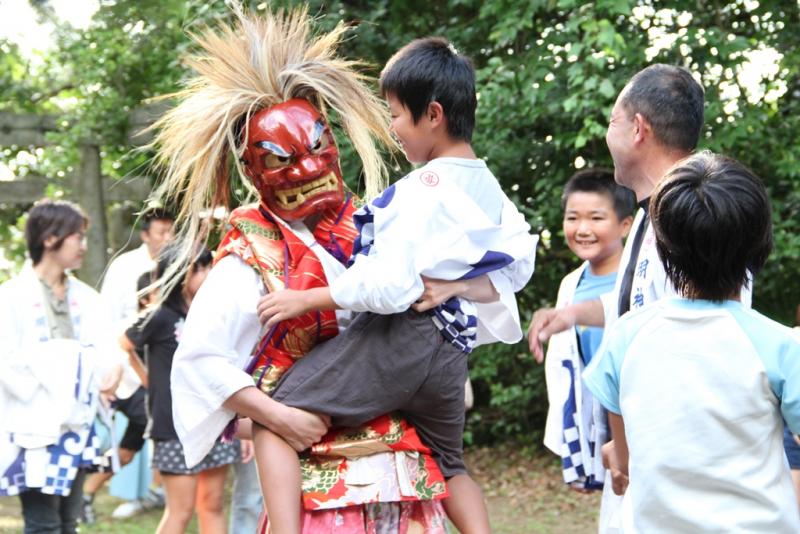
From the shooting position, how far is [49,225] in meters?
5.22

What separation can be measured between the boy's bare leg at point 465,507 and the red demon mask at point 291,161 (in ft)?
2.65

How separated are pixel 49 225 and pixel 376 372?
9.62ft

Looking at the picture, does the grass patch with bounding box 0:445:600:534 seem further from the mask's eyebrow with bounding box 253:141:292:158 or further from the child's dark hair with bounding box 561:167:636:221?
the mask's eyebrow with bounding box 253:141:292:158

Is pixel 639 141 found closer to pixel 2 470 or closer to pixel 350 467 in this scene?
pixel 350 467

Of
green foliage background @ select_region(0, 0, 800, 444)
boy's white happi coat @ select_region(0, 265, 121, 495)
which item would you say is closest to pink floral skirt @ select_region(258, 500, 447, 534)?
boy's white happi coat @ select_region(0, 265, 121, 495)

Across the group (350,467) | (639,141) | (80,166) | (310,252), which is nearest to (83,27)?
(310,252)

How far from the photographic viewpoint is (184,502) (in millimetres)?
5191

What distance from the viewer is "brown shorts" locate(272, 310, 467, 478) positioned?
2.76m

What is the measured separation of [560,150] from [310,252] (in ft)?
15.8

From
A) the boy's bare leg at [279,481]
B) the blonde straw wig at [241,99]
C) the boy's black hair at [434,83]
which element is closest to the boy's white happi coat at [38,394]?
the blonde straw wig at [241,99]

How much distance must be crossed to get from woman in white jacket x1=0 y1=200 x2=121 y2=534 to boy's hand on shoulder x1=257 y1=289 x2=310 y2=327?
2.43 m

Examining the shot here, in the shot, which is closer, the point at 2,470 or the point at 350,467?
the point at 350,467

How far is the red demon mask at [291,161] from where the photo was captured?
301cm

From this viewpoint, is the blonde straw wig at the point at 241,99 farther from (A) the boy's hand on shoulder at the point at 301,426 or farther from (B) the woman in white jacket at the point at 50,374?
(B) the woman in white jacket at the point at 50,374
